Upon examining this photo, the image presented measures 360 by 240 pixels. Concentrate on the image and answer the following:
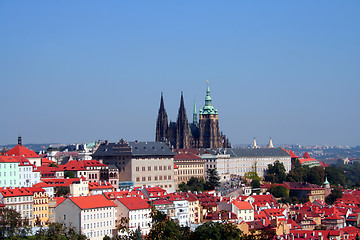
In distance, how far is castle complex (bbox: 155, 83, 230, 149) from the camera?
16050 centimetres

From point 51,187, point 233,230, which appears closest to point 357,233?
point 233,230

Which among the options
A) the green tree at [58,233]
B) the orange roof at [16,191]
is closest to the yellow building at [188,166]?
the orange roof at [16,191]

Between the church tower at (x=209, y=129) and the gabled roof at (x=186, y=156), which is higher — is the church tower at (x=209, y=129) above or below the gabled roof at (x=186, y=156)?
above

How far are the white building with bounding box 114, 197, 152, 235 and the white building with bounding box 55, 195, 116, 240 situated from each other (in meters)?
0.96

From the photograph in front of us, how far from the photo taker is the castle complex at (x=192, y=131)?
160 meters

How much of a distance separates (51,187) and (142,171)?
2852 cm

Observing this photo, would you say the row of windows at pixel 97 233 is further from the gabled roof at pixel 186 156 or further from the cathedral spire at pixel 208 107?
the cathedral spire at pixel 208 107

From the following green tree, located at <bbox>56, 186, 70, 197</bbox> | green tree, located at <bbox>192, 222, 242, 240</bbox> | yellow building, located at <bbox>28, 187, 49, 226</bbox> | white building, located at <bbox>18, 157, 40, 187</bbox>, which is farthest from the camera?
white building, located at <bbox>18, 157, 40, 187</bbox>

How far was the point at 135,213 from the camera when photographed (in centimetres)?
7944

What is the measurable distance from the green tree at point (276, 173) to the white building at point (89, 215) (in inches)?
2626

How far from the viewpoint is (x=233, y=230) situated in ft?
211

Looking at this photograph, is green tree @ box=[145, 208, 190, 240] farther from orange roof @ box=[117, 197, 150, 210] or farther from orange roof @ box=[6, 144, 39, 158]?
orange roof @ box=[6, 144, 39, 158]

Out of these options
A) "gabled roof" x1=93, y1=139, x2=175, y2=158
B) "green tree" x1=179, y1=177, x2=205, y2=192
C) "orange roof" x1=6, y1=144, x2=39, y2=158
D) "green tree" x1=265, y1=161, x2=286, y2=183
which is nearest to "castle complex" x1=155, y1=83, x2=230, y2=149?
"green tree" x1=265, y1=161, x2=286, y2=183

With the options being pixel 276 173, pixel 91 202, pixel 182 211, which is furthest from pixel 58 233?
pixel 276 173
